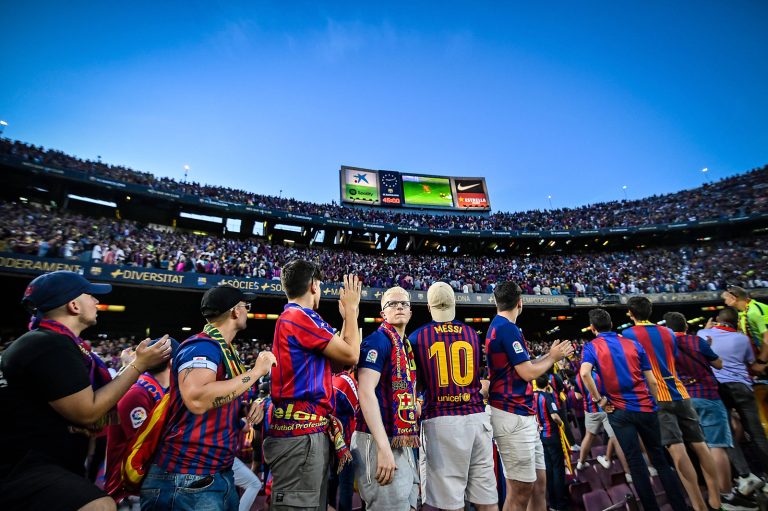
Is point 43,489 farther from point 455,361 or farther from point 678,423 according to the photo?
point 678,423

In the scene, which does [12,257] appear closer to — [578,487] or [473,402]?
[473,402]

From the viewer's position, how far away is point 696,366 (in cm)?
493

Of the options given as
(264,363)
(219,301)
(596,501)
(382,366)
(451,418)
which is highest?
(219,301)

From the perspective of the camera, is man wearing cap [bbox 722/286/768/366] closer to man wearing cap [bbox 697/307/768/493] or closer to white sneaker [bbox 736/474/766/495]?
A: man wearing cap [bbox 697/307/768/493]

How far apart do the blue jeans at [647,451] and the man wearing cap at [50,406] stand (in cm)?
480

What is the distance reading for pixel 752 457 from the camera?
18.8 ft

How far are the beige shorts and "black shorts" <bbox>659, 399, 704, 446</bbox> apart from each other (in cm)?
360

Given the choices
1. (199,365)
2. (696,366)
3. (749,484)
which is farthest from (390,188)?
(199,365)

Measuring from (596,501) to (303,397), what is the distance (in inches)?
187

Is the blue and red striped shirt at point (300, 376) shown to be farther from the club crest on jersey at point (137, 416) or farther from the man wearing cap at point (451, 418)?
the club crest on jersey at point (137, 416)

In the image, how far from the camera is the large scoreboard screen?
111 feet

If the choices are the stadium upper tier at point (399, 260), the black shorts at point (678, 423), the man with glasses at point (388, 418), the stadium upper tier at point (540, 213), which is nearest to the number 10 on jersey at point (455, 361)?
the man with glasses at point (388, 418)

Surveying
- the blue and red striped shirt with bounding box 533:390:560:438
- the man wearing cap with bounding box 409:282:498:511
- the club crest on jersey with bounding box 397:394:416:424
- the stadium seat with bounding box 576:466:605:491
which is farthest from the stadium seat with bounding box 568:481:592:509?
the club crest on jersey with bounding box 397:394:416:424

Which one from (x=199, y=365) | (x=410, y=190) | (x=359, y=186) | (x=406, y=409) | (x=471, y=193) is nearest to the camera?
(x=199, y=365)
